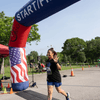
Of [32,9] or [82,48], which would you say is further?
[82,48]

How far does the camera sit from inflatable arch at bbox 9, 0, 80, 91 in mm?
4312

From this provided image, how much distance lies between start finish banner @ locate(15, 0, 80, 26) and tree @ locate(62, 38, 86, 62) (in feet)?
164

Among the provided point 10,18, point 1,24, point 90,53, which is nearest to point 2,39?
point 1,24

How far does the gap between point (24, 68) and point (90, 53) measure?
46734mm

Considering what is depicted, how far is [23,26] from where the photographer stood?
6.02m

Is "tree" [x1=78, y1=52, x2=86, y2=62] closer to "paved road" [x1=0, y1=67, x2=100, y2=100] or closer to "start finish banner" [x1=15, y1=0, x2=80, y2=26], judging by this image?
"paved road" [x1=0, y1=67, x2=100, y2=100]

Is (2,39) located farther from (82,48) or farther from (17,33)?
(82,48)

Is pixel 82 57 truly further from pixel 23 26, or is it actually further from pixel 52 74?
pixel 52 74

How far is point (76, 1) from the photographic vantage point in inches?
152

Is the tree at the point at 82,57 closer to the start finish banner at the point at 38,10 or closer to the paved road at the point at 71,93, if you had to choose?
the paved road at the point at 71,93

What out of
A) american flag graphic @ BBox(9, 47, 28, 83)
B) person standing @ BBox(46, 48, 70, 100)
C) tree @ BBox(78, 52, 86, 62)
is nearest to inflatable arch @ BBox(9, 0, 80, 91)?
american flag graphic @ BBox(9, 47, 28, 83)

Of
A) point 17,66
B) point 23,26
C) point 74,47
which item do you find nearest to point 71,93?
point 17,66

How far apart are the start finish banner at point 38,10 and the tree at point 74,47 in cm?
4984

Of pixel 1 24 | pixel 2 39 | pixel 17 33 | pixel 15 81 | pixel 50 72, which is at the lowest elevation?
pixel 15 81
